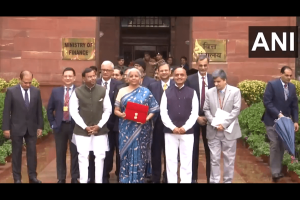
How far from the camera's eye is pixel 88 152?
8430 mm

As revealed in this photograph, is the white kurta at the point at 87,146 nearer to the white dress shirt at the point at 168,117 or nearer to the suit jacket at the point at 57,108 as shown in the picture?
the suit jacket at the point at 57,108

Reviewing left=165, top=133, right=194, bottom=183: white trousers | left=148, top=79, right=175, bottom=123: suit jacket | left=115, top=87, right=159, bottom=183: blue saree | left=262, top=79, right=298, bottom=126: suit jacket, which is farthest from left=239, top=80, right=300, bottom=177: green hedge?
left=115, top=87, right=159, bottom=183: blue saree

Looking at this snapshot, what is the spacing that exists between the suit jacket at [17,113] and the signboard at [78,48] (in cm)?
554

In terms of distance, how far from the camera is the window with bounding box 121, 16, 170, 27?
21.3 meters

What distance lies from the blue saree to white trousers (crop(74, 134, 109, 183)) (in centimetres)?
31

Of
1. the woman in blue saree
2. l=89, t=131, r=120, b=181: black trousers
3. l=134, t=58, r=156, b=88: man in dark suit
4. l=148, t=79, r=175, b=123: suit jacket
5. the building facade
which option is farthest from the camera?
the building facade

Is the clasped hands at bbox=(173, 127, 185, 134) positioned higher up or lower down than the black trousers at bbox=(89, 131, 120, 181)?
higher up

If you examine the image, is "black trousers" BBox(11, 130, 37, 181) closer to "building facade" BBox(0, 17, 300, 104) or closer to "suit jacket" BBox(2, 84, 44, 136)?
"suit jacket" BBox(2, 84, 44, 136)

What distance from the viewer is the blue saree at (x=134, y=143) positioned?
8375 millimetres

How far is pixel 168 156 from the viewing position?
27.7 feet

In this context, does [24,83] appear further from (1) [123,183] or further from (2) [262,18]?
(2) [262,18]

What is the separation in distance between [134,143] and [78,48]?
6.76 m

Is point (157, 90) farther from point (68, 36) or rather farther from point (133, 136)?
point (68, 36)

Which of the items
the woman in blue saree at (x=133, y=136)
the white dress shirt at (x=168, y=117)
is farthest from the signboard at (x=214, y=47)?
the woman in blue saree at (x=133, y=136)
